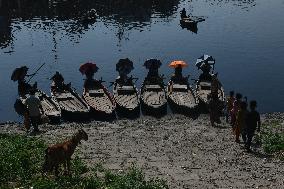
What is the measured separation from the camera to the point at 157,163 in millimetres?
17750

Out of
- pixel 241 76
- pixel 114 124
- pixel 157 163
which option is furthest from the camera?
pixel 241 76

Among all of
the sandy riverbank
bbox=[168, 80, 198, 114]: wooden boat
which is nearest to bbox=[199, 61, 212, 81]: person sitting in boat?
bbox=[168, 80, 198, 114]: wooden boat

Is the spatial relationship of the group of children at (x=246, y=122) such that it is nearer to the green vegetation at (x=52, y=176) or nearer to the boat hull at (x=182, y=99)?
the green vegetation at (x=52, y=176)

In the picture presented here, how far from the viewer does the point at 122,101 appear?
3198 cm

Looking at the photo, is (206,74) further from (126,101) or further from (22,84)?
(22,84)

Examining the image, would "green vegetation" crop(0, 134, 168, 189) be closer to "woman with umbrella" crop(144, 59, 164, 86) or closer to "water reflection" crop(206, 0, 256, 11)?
"woman with umbrella" crop(144, 59, 164, 86)

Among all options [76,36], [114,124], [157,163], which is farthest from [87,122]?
[76,36]

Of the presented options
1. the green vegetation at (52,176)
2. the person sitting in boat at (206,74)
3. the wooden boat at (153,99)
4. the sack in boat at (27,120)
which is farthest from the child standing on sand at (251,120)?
the person sitting in boat at (206,74)

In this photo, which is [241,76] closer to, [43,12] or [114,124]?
[114,124]

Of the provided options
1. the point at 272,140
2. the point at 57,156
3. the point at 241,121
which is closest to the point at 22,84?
the point at 241,121

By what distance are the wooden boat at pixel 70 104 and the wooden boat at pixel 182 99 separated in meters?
5.98

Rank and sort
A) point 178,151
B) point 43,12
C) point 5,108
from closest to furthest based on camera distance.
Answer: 1. point 178,151
2. point 5,108
3. point 43,12

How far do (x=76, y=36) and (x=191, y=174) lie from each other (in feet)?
163

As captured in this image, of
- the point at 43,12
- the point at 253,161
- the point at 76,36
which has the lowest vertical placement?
the point at 253,161
